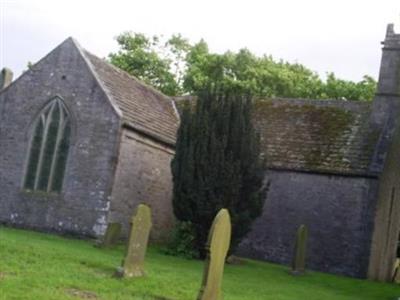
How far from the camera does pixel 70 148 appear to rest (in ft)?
62.4

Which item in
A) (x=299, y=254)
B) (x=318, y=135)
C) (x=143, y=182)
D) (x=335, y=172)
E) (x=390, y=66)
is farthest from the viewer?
(x=318, y=135)

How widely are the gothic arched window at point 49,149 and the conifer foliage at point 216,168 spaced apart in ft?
14.1

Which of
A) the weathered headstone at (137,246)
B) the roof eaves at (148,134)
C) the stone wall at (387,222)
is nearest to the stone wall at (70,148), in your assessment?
the roof eaves at (148,134)

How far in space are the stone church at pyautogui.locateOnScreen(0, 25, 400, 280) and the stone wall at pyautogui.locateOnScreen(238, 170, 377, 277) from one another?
0.11 ft

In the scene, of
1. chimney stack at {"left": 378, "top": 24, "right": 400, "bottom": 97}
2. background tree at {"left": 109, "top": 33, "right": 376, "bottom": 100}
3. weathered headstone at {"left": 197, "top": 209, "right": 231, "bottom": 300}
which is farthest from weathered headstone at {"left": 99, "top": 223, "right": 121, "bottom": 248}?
background tree at {"left": 109, "top": 33, "right": 376, "bottom": 100}

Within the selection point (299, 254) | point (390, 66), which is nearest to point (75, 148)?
point (299, 254)

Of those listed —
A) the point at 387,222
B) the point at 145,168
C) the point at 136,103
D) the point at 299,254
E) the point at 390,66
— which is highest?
the point at 390,66

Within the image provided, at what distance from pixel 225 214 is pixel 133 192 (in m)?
9.99

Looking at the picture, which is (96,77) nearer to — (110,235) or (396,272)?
(110,235)

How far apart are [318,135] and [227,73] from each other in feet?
62.3

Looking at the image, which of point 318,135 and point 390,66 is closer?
point 390,66

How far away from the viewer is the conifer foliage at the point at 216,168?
54.0ft

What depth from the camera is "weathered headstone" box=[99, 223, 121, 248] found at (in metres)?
16.3

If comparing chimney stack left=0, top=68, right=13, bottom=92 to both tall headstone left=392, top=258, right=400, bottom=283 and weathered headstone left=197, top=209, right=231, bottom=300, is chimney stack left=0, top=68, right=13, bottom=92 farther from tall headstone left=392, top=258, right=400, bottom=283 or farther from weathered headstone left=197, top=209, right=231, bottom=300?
weathered headstone left=197, top=209, right=231, bottom=300
